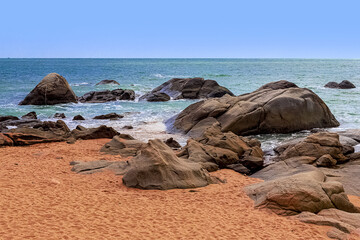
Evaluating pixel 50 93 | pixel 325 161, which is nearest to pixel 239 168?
pixel 325 161

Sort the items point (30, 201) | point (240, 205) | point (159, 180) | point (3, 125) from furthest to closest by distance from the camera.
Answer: point (3, 125) < point (159, 180) < point (240, 205) < point (30, 201)

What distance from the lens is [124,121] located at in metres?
23.3

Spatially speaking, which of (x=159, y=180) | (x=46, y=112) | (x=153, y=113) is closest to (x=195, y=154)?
(x=159, y=180)

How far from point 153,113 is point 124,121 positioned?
3.50 metres

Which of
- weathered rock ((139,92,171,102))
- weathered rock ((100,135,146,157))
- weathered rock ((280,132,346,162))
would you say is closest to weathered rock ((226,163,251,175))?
weathered rock ((280,132,346,162))

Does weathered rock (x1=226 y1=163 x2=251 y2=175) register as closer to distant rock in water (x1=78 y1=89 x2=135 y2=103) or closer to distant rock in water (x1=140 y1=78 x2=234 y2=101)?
distant rock in water (x1=140 y1=78 x2=234 y2=101)

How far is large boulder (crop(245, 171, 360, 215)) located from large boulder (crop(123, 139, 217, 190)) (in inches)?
80.1

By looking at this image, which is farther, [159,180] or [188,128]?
[188,128]

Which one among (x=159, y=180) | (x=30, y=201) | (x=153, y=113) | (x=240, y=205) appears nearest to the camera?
(x=30, y=201)

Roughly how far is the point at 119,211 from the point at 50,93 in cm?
2497

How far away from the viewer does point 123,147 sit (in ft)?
49.9

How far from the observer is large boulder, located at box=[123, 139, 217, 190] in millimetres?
10484

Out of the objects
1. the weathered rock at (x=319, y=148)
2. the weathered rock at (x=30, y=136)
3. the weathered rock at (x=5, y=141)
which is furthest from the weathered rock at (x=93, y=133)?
the weathered rock at (x=319, y=148)

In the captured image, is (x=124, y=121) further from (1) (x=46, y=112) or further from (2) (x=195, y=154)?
(2) (x=195, y=154)
